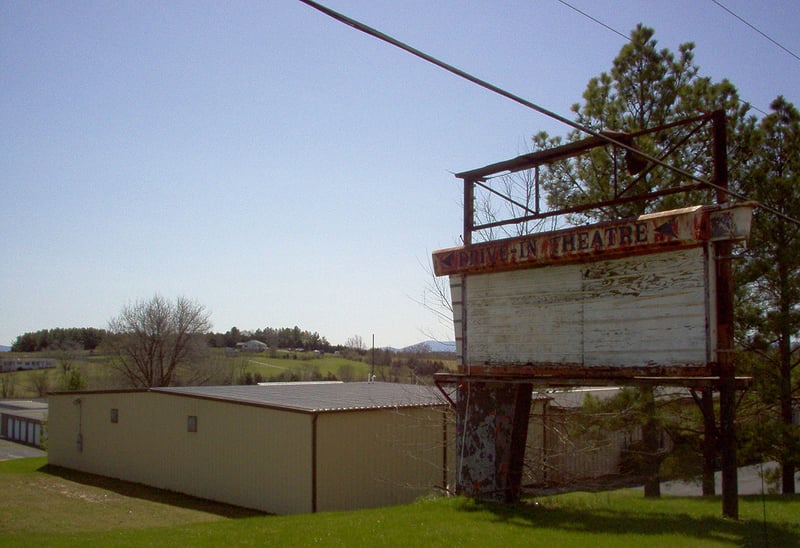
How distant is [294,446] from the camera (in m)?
20.0

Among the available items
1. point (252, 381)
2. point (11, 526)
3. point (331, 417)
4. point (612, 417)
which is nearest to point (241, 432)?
point (331, 417)

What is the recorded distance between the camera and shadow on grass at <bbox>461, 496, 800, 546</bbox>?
8789mm

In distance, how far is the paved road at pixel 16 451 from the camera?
4841 centimetres

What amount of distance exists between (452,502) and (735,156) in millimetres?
10352

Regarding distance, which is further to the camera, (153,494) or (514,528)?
(153,494)

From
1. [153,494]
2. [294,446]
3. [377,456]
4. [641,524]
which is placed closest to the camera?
[641,524]

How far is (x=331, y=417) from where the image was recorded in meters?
19.9

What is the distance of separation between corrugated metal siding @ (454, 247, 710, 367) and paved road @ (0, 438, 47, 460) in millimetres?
44435

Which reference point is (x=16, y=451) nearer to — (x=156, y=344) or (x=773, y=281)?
(x=156, y=344)

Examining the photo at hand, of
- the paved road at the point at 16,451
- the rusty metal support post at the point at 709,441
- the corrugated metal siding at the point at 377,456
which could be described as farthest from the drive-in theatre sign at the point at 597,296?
the paved road at the point at 16,451

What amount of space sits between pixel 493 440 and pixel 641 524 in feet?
9.53

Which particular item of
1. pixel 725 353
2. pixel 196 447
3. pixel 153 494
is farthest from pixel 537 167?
pixel 153 494

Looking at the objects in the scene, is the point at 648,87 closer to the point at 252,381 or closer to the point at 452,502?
the point at 452,502

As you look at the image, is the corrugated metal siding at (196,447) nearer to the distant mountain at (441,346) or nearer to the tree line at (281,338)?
the distant mountain at (441,346)
